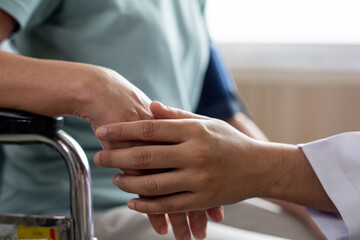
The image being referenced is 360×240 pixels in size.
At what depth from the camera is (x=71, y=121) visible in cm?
91

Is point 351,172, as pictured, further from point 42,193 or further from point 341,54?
point 341,54

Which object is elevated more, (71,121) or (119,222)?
(71,121)

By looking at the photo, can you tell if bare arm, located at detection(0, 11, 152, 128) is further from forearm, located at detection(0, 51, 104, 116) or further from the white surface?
the white surface

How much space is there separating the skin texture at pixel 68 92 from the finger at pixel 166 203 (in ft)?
0.15

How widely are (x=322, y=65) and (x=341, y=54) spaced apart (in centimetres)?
11

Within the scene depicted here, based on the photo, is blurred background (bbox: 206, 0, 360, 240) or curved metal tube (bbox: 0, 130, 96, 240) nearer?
curved metal tube (bbox: 0, 130, 96, 240)

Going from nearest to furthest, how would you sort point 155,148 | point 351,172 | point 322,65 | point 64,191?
point 155,148, point 351,172, point 64,191, point 322,65

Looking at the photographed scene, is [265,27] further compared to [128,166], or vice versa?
[265,27]

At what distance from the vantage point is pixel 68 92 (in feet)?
2.22

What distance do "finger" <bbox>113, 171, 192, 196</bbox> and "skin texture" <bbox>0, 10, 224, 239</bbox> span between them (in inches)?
1.3

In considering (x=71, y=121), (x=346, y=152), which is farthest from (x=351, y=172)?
(x=71, y=121)

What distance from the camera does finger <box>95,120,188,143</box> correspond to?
0.65 m

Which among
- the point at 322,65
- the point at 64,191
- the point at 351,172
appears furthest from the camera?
the point at 322,65

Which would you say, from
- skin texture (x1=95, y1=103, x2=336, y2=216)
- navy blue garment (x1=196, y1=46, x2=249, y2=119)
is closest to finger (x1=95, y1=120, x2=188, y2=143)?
skin texture (x1=95, y1=103, x2=336, y2=216)
